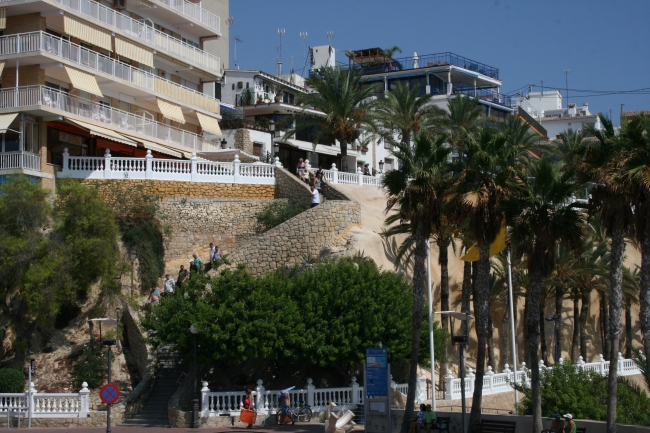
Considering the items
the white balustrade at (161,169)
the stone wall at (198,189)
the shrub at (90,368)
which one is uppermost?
the white balustrade at (161,169)

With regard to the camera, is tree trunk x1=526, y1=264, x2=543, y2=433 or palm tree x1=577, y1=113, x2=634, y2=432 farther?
tree trunk x1=526, y1=264, x2=543, y2=433

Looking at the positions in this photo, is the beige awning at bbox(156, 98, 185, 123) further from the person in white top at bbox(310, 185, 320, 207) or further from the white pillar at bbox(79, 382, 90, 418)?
the white pillar at bbox(79, 382, 90, 418)

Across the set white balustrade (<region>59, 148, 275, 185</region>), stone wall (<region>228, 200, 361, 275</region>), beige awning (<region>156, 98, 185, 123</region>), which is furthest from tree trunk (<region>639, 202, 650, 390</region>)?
beige awning (<region>156, 98, 185, 123</region>)

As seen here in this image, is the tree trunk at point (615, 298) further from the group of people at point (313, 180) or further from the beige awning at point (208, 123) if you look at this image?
the beige awning at point (208, 123)

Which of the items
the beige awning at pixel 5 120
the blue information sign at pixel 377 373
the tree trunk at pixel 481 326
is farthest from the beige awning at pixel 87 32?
the tree trunk at pixel 481 326

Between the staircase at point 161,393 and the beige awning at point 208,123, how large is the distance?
18.0 meters

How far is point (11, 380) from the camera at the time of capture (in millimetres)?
30750

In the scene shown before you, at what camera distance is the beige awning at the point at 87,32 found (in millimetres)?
38781

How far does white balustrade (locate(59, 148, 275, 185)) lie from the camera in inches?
1538

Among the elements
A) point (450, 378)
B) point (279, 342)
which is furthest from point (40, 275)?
point (450, 378)

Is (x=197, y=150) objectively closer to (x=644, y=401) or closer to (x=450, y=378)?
(x=450, y=378)

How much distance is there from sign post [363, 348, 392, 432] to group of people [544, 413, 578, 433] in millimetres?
4741

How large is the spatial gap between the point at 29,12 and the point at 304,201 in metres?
14.0

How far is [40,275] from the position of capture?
105 ft
